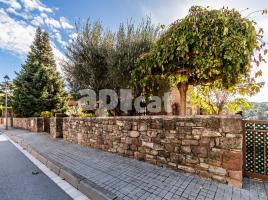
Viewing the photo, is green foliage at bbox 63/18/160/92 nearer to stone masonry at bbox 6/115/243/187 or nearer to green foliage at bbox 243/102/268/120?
stone masonry at bbox 6/115/243/187

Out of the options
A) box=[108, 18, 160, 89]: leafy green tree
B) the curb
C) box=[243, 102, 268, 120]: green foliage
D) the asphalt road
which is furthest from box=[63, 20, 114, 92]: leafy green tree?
box=[243, 102, 268, 120]: green foliage

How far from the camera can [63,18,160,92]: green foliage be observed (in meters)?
8.77

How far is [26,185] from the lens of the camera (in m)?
4.08

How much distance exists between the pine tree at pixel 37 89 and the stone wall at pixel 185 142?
16489mm

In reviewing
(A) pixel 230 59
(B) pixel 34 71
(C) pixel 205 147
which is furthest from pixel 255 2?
(B) pixel 34 71

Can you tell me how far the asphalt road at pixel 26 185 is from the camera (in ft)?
11.6

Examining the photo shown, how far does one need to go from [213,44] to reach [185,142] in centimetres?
285

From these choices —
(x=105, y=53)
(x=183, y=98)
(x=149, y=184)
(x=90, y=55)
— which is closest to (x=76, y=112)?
(x=90, y=55)

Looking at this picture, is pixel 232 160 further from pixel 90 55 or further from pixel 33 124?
pixel 33 124

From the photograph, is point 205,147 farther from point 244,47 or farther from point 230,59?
point 244,47

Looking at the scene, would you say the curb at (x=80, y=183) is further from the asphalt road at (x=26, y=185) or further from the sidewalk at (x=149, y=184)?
the asphalt road at (x=26, y=185)

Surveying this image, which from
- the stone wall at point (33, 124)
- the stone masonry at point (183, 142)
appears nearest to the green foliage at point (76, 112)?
the stone wall at point (33, 124)

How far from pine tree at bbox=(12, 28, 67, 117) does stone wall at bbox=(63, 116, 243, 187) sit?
54.1 feet

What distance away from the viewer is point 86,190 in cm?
365
